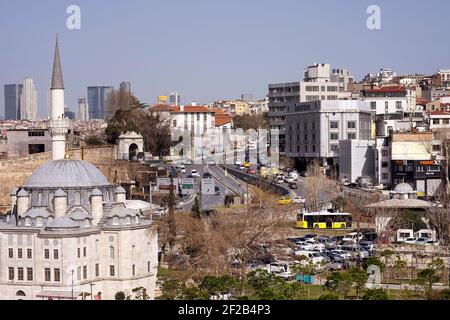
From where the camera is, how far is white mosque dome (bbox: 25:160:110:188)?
2483 centimetres

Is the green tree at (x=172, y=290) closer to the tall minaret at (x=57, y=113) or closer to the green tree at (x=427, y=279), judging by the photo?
the green tree at (x=427, y=279)

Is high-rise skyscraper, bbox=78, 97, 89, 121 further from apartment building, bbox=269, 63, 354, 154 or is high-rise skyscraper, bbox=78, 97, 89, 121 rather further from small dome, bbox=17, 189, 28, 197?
small dome, bbox=17, 189, 28, 197

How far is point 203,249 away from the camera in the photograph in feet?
84.4

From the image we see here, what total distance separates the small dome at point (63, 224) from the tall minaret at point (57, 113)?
4.79 meters

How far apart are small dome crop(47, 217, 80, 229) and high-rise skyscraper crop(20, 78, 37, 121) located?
40.9 metres

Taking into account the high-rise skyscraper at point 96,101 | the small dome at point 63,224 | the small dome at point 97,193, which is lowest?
the small dome at point 63,224

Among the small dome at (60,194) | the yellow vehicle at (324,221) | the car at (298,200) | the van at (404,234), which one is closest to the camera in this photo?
the small dome at (60,194)

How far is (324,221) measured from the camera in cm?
3447

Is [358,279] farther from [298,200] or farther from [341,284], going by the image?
[298,200]

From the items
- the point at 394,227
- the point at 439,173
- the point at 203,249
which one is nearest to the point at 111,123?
the point at 439,173

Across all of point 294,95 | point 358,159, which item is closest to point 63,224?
point 358,159

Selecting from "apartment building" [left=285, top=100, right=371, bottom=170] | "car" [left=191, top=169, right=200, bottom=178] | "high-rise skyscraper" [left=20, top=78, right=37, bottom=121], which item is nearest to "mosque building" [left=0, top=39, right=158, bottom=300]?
"car" [left=191, top=169, right=200, bottom=178]

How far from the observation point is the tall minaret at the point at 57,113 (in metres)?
27.5

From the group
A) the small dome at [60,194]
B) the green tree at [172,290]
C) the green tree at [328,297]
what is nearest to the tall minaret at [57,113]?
the small dome at [60,194]
